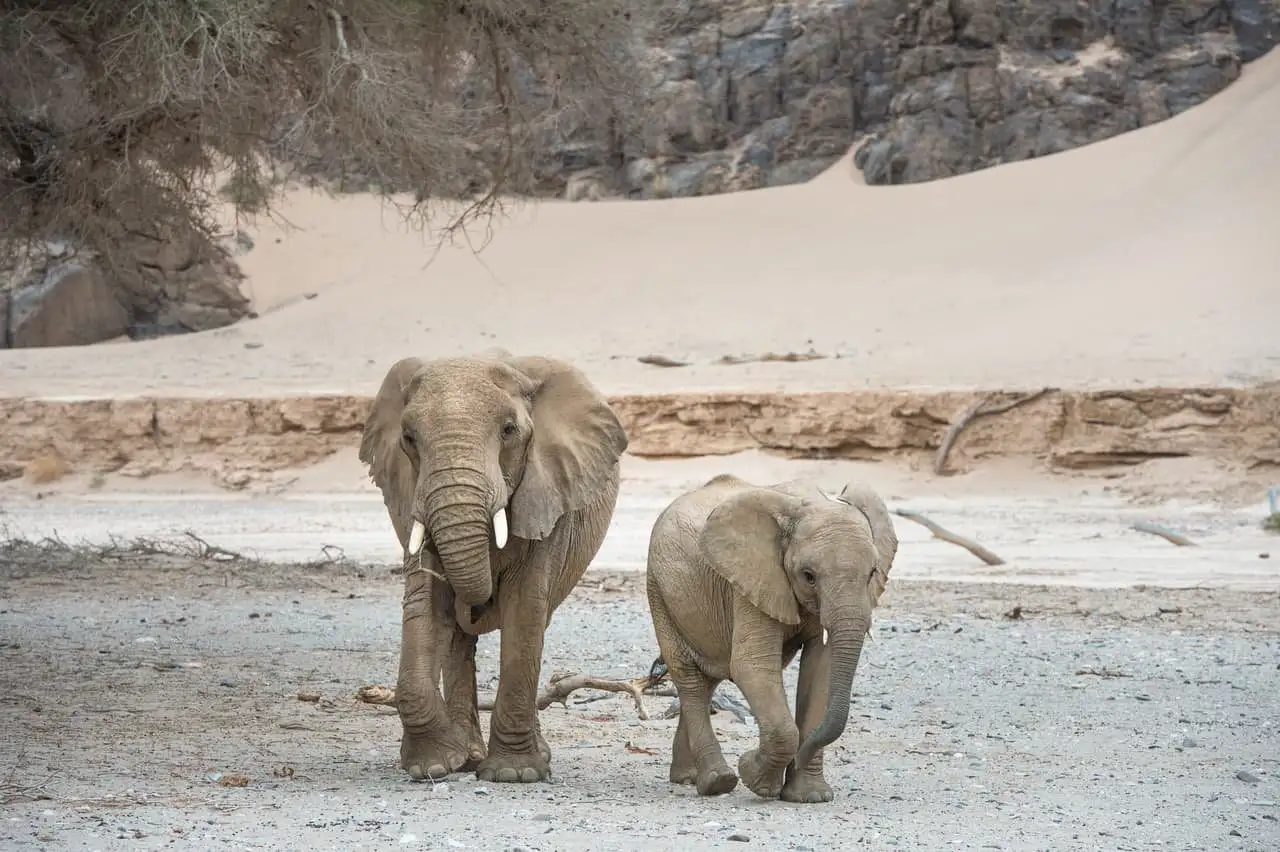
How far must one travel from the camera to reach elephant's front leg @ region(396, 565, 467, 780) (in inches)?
258

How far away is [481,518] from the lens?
6176mm

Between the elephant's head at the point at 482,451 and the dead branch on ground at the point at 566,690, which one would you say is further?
the dead branch on ground at the point at 566,690

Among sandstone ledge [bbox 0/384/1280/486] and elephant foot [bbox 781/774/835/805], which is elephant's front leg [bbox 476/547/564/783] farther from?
sandstone ledge [bbox 0/384/1280/486]

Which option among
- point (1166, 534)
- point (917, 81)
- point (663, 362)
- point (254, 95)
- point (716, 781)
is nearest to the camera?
point (716, 781)

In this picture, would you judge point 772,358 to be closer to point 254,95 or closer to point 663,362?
point 663,362

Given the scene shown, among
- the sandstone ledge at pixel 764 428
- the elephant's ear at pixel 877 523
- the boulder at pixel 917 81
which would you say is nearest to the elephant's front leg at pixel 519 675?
the elephant's ear at pixel 877 523

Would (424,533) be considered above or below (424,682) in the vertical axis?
above

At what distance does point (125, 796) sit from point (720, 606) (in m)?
2.38

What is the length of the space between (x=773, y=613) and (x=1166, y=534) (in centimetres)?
1173

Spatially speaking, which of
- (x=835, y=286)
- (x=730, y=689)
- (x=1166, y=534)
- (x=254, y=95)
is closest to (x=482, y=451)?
(x=730, y=689)

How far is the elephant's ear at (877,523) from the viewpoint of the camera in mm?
6238

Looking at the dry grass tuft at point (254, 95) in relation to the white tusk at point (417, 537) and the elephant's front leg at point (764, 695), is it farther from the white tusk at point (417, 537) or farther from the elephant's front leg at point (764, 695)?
the elephant's front leg at point (764, 695)

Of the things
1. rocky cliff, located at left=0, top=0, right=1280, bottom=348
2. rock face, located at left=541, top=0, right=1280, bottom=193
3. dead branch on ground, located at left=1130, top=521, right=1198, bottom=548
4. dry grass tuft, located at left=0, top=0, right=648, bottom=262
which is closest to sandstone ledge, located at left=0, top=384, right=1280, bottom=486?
dead branch on ground, located at left=1130, top=521, right=1198, bottom=548

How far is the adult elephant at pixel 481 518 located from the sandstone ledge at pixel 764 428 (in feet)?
62.2
